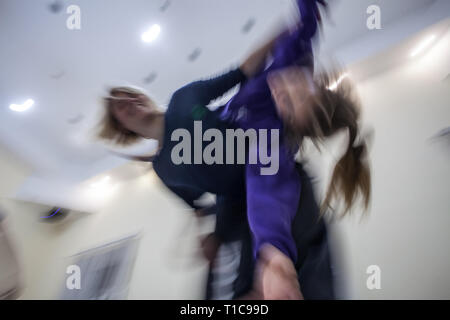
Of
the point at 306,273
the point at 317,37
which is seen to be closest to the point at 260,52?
the point at 317,37

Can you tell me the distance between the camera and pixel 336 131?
0.61 m

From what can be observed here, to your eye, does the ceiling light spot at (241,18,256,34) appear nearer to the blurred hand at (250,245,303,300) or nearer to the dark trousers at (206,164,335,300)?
the dark trousers at (206,164,335,300)

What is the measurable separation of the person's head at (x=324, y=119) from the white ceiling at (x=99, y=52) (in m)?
0.20

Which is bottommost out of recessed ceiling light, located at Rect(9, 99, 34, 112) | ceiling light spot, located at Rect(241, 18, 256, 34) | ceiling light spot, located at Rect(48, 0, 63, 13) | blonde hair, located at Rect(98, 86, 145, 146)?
blonde hair, located at Rect(98, 86, 145, 146)

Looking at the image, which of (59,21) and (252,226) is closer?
(252,226)

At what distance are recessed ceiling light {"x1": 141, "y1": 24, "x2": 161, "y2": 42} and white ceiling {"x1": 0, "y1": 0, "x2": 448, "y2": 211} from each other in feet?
0.05

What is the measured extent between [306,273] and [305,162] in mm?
272

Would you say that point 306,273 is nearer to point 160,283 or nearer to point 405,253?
point 405,253

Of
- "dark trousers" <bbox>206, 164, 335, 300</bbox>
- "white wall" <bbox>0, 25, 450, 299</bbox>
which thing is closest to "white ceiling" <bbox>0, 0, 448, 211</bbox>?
"white wall" <bbox>0, 25, 450, 299</bbox>

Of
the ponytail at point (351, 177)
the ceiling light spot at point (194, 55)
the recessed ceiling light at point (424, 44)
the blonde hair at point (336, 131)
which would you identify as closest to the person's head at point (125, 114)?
the ceiling light spot at point (194, 55)

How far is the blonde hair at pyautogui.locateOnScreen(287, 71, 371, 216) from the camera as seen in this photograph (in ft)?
1.96

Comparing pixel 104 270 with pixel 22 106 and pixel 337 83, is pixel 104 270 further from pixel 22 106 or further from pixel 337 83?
pixel 337 83

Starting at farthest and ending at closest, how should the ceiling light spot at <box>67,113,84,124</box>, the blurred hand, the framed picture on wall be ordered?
the ceiling light spot at <box>67,113,84,124</box> → the framed picture on wall → the blurred hand

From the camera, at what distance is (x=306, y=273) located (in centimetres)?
51
